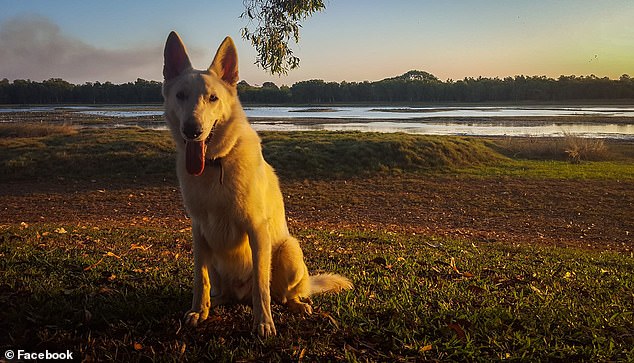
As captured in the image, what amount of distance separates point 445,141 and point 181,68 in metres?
29.2

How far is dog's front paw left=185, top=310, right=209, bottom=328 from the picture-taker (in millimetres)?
4141

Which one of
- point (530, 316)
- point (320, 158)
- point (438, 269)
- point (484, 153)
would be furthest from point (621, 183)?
point (530, 316)

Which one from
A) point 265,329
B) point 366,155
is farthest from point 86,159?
point 265,329

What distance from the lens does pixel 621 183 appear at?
76.3 feet

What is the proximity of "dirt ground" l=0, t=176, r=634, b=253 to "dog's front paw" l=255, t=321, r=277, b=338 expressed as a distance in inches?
363

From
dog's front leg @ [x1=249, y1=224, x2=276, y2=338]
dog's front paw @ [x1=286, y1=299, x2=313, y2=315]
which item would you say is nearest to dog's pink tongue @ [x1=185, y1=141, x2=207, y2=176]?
dog's front leg @ [x1=249, y1=224, x2=276, y2=338]

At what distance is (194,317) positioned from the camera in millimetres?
4180

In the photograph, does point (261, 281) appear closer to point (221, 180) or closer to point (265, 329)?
point (265, 329)

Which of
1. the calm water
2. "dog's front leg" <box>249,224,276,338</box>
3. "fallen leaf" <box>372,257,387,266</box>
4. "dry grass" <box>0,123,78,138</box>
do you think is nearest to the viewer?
"dog's front leg" <box>249,224,276,338</box>

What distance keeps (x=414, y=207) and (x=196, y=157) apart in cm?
1547

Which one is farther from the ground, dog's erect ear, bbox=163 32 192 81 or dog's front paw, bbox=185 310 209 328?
dog's erect ear, bbox=163 32 192 81

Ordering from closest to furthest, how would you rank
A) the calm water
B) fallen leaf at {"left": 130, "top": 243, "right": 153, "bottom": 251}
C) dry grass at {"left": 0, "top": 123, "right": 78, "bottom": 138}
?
1. fallen leaf at {"left": 130, "top": 243, "right": 153, "bottom": 251}
2. dry grass at {"left": 0, "top": 123, "right": 78, "bottom": 138}
3. the calm water

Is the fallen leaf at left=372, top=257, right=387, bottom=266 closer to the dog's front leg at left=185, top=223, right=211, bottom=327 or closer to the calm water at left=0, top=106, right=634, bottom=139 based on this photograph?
the dog's front leg at left=185, top=223, right=211, bottom=327

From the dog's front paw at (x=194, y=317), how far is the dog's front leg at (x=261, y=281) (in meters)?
0.53
